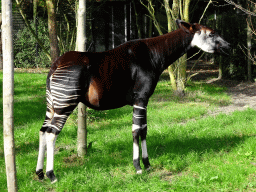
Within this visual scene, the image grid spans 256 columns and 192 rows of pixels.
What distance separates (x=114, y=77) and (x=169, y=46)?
0.89 metres

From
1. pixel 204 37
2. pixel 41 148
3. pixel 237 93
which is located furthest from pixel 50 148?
pixel 237 93

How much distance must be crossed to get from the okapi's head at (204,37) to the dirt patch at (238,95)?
3.83m

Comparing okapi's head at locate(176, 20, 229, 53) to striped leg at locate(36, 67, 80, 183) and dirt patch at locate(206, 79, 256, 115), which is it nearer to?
striped leg at locate(36, 67, 80, 183)

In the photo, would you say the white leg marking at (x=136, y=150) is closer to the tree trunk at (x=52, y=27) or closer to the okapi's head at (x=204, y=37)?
the okapi's head at (x=204, y=37)

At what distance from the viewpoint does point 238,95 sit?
9.96 m

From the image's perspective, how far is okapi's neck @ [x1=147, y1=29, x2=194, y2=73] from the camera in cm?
415

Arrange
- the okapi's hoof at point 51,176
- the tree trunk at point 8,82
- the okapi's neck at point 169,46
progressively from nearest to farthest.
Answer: the tree trunk at point 8,82 → the okapi's hoof at point 51,176 → the okapi's neck at point 169,46

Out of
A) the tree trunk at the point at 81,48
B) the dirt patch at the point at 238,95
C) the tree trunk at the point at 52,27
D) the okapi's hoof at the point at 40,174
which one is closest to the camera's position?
the okapi's hoof at the point at 40,174

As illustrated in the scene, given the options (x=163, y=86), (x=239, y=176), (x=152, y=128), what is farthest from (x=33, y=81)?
(x=239, y=176)

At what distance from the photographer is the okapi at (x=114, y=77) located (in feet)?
12.5

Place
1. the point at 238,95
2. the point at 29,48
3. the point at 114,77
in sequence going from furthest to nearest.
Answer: the point at 29,48, the point at 238,95, the point at 114,77

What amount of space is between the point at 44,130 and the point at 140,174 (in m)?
1.43

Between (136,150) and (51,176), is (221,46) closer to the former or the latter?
(136,150)

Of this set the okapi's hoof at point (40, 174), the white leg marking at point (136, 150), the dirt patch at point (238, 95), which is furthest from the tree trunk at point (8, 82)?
the dirt patch at point (238, 95)
